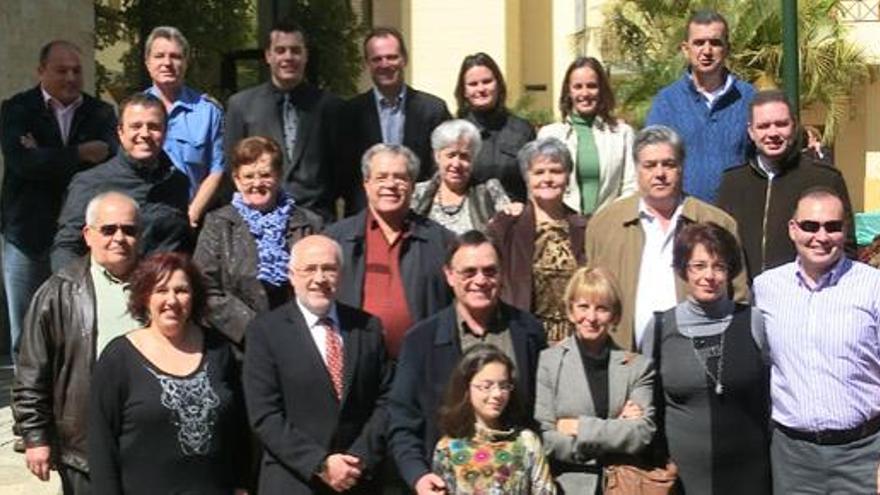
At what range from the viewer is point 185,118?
860 cm

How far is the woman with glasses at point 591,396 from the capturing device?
21.5ft

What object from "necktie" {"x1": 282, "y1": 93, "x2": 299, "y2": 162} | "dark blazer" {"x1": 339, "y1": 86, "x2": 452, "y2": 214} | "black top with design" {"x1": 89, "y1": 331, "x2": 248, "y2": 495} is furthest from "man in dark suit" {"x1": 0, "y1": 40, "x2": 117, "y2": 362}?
"black top with design" {"x1": 89, "y1": 331, "x2": 248, "y2": 495}

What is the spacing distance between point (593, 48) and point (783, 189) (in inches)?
1150

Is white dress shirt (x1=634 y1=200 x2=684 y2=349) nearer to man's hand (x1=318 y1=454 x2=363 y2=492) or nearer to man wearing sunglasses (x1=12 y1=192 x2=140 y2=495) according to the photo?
man's hand (x1=318 y1=454 x2=363 y2=492)

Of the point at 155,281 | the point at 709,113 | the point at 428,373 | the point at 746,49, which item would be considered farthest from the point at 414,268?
the point at 746,49

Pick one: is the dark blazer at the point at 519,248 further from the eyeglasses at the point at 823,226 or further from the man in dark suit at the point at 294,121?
the man in dark suit at the point at 294,121

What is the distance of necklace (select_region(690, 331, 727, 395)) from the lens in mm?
6645

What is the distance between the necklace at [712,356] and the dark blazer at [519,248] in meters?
0.96

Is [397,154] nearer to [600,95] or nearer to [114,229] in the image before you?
[114,229]

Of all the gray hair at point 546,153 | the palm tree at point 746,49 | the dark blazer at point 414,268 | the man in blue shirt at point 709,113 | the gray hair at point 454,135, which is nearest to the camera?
the dark blazer at point 414,268

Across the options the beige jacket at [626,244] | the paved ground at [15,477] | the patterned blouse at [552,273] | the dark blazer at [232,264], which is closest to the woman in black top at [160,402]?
the dark blazer at [232,264]

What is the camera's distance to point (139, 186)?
24.3 feet

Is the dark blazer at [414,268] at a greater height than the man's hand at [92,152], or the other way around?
the man's hand at [92,152]

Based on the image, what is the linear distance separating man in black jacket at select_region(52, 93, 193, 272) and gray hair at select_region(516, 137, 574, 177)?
5.56 ft
